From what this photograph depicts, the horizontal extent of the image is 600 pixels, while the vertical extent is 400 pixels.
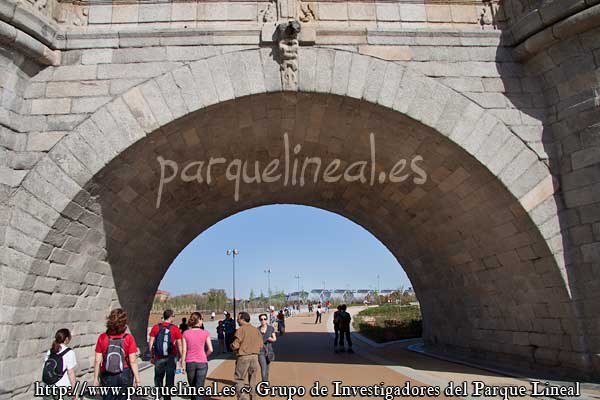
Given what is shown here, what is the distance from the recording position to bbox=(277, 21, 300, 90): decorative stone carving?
22.1 ft

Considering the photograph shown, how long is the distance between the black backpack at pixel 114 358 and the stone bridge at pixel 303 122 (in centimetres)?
223

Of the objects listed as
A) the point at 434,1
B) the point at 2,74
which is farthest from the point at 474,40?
the point at 2,74

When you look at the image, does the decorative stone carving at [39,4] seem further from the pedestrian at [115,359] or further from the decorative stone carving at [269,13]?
the pedestrian at [115,359]

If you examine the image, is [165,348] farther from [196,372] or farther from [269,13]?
[269,13]

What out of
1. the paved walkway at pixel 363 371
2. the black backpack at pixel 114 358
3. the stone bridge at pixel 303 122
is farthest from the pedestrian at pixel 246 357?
the stone bridge at pixel 303 122

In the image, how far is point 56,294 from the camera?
255 inches

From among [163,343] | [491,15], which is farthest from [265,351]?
[491,15]

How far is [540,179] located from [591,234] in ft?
3.55

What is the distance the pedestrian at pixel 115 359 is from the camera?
14.4ft

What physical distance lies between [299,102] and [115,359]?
15.3 feet

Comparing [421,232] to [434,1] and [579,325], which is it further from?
[434,1]

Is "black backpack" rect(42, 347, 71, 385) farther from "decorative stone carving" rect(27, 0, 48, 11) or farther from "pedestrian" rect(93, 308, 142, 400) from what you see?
"decorative stone carving" rect(27, 0, 48, 11)

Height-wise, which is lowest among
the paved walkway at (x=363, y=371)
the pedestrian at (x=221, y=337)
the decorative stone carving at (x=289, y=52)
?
the paved walkway at (x=363, y=371)
